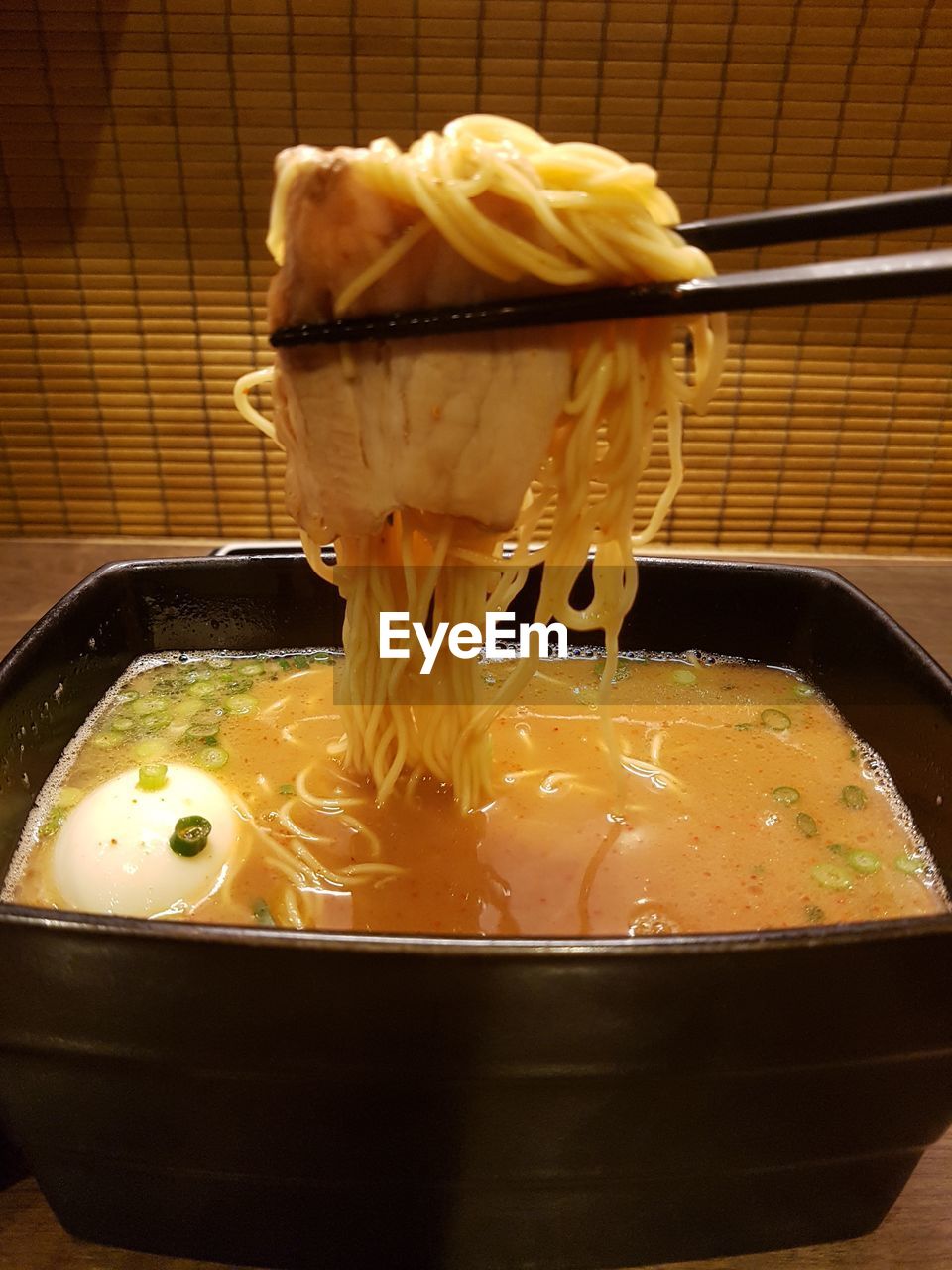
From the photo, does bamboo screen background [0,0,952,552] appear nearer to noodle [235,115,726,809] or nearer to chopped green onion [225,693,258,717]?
chopped green onion [225,693,258,717]

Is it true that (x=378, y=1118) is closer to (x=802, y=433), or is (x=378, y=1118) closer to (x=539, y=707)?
(x=539, y=707)

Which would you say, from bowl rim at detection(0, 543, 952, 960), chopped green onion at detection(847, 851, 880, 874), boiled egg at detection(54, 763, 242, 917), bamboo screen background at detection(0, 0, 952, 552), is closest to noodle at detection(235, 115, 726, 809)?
boiled egg at detection(54, 763, 242, 917)

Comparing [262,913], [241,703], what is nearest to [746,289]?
[262,913]

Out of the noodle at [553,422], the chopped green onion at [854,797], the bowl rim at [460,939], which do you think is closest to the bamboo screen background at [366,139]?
the noodle at [553,422]

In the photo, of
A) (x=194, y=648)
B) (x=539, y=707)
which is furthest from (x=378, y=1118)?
(x=194, y=648)

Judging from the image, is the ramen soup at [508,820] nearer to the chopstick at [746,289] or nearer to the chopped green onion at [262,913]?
the chopped green onion at [262,913]

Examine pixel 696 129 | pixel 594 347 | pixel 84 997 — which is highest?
pixel 696 129

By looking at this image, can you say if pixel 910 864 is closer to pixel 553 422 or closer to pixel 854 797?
pixel 854 797
